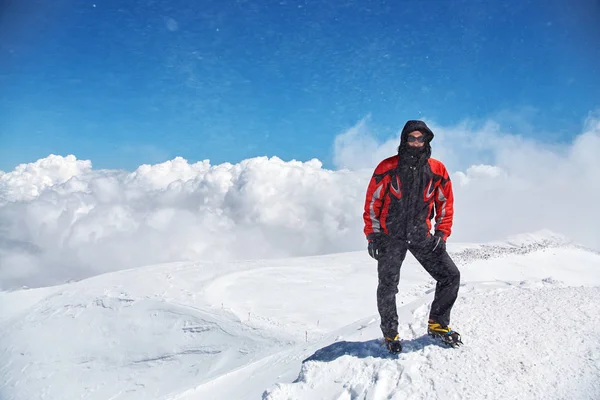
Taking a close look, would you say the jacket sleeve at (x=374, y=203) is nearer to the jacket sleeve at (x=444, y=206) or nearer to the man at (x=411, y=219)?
the man at (x=411, y=219)

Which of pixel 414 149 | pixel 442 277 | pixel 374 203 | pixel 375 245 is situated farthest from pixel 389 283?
pixel 414 149

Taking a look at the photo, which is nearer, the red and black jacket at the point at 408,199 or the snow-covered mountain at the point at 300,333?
the snow-covered mountain at the point at 300,333

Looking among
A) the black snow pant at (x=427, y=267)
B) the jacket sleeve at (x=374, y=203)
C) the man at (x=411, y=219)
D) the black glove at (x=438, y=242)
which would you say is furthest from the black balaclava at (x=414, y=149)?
the black snow pant at (x=427, y=267)

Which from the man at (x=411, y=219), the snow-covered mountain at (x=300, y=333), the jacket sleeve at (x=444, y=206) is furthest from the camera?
the jacket sleeve at (x=444, y=206)

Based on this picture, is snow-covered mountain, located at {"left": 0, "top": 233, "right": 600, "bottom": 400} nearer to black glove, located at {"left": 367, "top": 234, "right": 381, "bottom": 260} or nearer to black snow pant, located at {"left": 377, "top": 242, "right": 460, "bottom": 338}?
black snow pant, located at {"left": 377, "top": 242, "right": 460, "bottom": 338}

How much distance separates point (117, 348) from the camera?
82.0 feet

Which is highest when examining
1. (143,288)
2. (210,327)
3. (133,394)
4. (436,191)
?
(436,191)

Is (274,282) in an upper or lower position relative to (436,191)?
lower

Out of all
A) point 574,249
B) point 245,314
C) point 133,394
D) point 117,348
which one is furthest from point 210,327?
point 574,249

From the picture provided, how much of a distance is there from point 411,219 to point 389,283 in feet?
2.82

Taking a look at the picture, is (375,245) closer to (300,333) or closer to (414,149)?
(414,149)

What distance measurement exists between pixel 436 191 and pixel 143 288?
31901 millimetres

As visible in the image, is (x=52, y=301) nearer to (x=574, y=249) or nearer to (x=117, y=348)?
(x=117, y=348)

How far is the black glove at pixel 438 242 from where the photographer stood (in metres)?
4.14
